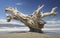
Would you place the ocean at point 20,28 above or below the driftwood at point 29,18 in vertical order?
below

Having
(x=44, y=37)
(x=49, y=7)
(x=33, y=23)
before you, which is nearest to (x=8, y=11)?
(x=33, y=23)

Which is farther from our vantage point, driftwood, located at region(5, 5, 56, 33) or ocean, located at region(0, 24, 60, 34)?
ocean, located at region(0, 24, 60, 34)

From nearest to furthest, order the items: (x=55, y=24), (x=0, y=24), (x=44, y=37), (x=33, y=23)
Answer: (x=44, y=37) → (x=33, y=23) → (x=0, y=24) → (x=55, y=24)

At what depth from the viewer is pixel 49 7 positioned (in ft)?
15.4

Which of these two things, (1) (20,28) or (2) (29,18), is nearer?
(2) (29,18)

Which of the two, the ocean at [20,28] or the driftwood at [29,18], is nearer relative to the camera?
the driftwood at [29,18]

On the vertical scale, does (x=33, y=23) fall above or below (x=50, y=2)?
below

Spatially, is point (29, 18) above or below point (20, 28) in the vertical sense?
above

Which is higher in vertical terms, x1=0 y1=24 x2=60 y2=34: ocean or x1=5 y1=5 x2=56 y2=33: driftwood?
x1=5 y1=5 x2=56 y2=33: driftwood

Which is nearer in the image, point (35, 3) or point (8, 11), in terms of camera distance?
point (8, 11)

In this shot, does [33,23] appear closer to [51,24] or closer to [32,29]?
[32,29]

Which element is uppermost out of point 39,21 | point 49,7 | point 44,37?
point 49,7

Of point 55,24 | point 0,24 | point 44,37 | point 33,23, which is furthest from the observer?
point 55,24

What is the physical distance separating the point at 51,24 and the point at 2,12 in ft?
3.99
